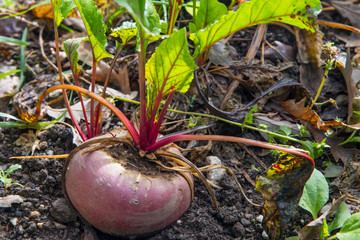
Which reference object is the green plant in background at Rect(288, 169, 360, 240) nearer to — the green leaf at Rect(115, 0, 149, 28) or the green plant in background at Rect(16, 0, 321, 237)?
the green plant in background at Rect(16, 0, 321, 237)

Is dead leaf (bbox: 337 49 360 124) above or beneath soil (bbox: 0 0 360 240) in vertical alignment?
above

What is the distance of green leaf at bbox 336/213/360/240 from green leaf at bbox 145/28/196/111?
733 mm

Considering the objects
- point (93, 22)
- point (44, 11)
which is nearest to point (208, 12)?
point (93, 22)

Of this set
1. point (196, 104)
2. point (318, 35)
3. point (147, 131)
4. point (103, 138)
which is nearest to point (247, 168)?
point (196, 104)

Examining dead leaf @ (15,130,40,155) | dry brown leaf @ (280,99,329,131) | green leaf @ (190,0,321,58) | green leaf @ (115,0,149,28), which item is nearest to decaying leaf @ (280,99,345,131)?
dry brown leaf @ (280,99,329,131)

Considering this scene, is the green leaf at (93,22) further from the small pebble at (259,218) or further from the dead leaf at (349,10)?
the dead leaf at (349,10)

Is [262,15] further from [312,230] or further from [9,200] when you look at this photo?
[9,200]

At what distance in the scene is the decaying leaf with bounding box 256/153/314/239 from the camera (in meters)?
1.34

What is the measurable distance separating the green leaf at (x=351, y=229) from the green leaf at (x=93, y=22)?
3.50ft

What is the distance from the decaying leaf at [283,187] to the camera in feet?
4.39

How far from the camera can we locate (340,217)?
1.38 m

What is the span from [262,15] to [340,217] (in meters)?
0.78

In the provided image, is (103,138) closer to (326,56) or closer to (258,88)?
(258,88)

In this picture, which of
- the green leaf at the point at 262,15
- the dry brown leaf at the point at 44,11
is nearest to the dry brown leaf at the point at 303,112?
the green leaf at the point at 262,15
